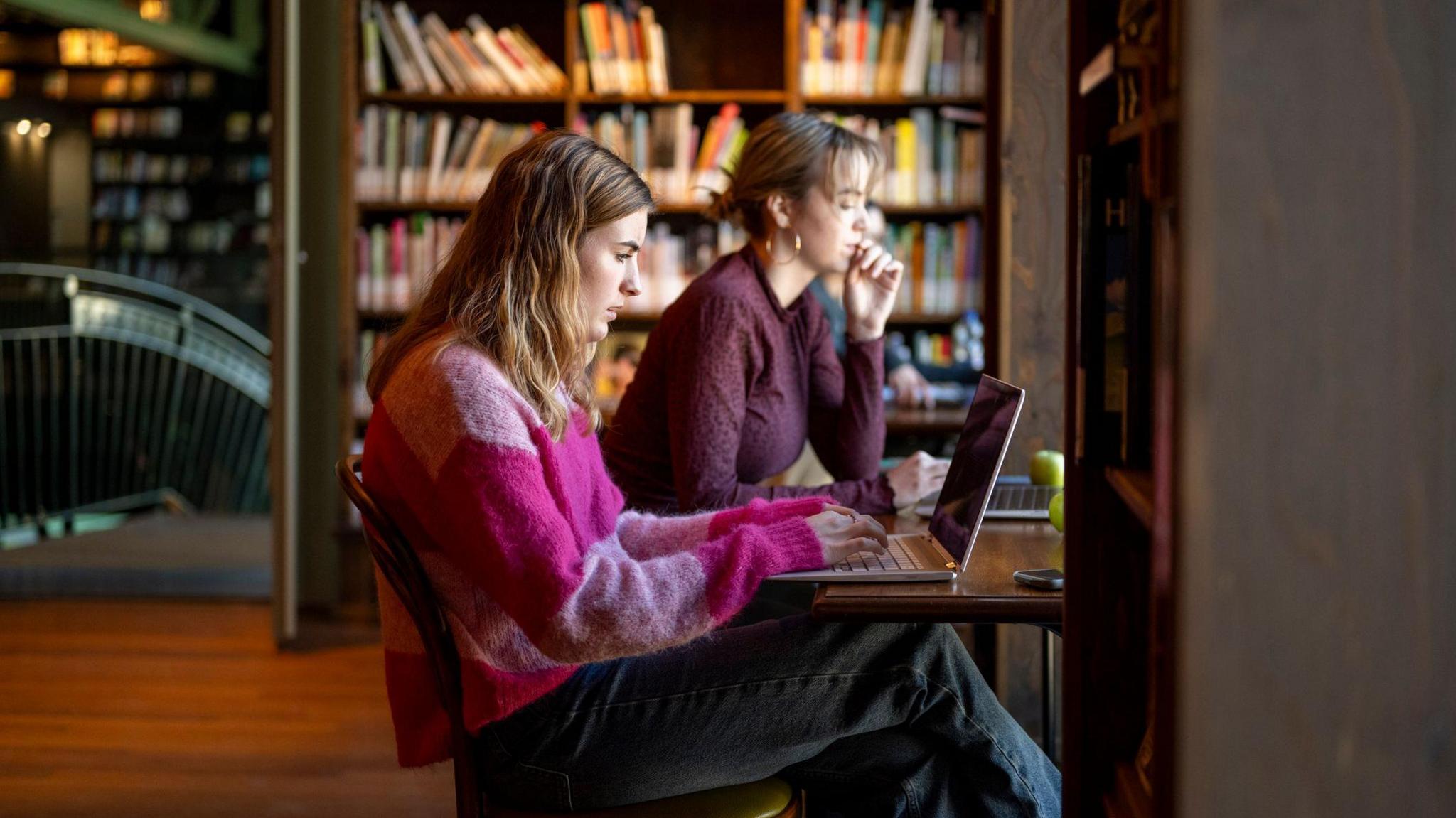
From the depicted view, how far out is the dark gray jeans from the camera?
1.28 meters

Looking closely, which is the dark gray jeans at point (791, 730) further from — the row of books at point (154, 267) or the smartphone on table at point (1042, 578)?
the row of books at point (154, 267)

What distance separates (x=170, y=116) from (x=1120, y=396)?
614 cm

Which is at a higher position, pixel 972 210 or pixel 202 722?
pixel 972 210

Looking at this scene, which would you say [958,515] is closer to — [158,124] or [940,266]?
[940,266]

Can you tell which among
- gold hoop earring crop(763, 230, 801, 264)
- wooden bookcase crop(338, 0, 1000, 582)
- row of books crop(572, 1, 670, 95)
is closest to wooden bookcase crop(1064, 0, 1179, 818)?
gold hoop earring crop(763, 230, 801, 264)

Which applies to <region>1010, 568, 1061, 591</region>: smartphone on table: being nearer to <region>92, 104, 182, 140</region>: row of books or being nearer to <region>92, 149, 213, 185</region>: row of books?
<region>92, 149, 213, 185</region>: row of books

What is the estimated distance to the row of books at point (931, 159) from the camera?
3844 millimetres

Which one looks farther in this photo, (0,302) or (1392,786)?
(0,302)

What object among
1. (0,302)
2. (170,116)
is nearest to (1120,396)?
(0,302)

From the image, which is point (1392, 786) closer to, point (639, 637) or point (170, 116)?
point (639, 637)

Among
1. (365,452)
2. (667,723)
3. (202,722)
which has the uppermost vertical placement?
(365,452)

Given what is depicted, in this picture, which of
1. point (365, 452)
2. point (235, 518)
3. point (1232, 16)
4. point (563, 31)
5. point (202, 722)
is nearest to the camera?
point (1232, 16)

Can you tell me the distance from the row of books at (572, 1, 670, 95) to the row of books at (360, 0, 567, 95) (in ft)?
0.40

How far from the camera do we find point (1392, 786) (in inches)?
26.7
